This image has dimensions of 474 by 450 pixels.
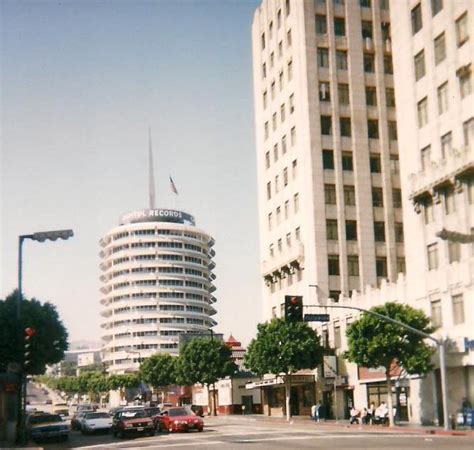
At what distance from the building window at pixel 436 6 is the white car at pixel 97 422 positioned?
36.3 meters

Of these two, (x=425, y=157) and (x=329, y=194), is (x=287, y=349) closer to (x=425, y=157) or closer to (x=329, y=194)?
(x=329, y=194)

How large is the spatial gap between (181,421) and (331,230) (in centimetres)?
3437

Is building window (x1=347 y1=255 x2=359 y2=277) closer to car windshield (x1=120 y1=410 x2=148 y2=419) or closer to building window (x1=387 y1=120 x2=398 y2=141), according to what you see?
building window (x1=387 y1=120 x2=398 y2=141)

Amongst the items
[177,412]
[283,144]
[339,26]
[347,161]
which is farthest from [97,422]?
[339,26]

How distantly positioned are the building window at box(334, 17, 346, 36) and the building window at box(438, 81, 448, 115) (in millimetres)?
29620

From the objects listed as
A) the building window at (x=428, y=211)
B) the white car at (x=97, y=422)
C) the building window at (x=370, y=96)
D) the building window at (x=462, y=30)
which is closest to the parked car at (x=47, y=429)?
the white car at (x=97, y=422)

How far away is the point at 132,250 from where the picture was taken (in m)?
191

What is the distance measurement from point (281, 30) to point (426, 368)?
4797 cm

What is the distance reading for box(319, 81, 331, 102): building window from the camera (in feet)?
254

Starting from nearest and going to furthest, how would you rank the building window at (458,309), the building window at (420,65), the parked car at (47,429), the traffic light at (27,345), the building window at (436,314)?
1. the traffic light at (27,345)
2. the parked car at (47,429)
3. the building window at (458,309)
4. the building window at (436,314)
5. the building window at (420,65)

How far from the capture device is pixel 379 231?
76938 mm

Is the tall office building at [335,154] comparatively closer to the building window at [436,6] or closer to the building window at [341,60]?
the building window at [341,60]

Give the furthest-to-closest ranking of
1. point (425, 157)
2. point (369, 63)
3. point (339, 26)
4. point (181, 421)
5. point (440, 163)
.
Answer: point (369, 63) → point (339, 26) → point (425, 157) → point (440, 163) → point (181, 421)

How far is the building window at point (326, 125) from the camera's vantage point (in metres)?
77.1
